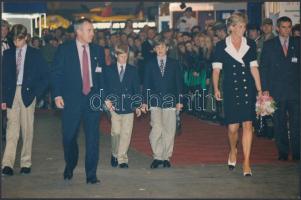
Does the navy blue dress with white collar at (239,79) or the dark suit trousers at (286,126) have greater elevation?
the navy blue dress with white collar at (239,79)

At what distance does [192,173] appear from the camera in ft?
44.8

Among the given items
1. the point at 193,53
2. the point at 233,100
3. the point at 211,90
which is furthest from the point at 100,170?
the point at 193,53

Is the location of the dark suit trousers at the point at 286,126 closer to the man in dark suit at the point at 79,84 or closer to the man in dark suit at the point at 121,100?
the man in dark suit at the point at 121,100

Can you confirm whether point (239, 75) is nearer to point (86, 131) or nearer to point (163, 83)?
point (163, 83)

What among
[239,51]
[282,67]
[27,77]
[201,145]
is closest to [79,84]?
[27,77]

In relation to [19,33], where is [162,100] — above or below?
below

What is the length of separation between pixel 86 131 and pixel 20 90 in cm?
138

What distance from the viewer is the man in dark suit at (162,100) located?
14.5 m

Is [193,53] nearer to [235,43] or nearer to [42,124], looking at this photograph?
[42,124]

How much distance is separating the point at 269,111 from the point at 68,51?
3.03m

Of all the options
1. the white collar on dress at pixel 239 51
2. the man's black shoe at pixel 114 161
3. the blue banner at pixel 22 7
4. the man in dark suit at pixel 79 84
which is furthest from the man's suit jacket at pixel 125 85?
the blue banner at pixel 22 7

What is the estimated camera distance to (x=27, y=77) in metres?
13.9

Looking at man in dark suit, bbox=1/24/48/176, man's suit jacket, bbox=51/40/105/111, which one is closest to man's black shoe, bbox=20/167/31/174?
man in dark suit, bbox=1/24/48/176

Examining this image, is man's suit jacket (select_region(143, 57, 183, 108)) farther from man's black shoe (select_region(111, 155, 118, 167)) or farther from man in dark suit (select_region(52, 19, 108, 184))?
man in dark suit (select_region(52, 19, 108, 184))
